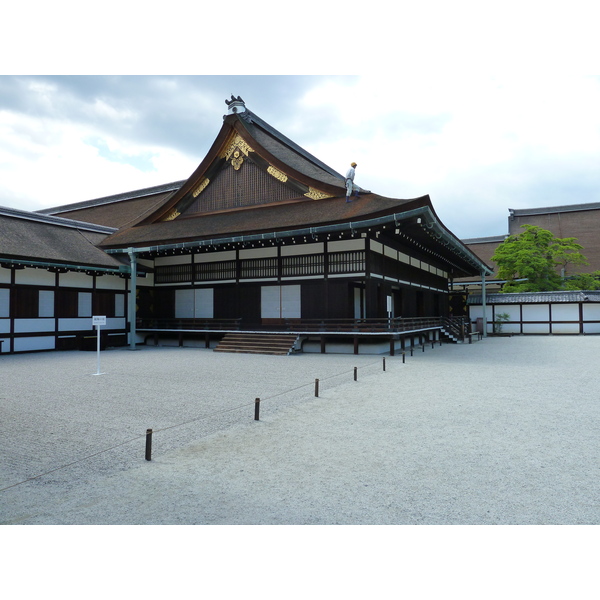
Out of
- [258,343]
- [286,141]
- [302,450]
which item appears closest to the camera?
[302,450]

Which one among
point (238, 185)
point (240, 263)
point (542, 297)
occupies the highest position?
point (238, 185)

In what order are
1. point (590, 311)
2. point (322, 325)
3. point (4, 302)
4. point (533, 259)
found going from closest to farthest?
point (4, 302) → point (322, 325) → point (590, 311) → point (533, 259)

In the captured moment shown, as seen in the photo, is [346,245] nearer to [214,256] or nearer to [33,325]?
[214,256]

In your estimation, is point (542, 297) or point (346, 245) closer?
point (346, 245)

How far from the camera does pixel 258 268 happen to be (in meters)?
18.8

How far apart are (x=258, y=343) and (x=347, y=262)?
476cm

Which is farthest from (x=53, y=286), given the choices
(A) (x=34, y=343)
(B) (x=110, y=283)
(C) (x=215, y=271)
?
(C) (x=215, y=271)

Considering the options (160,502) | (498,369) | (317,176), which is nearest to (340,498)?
(160,502)

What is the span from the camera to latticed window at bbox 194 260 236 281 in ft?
64.2

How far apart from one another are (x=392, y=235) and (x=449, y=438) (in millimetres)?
13882

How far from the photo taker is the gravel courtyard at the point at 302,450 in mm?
3576

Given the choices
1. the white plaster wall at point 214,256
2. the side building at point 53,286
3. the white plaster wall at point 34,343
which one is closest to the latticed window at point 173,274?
the white plaster wall at point 214,256

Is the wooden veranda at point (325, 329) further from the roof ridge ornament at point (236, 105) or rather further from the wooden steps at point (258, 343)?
the roof ridge ornament at point (236, 105)

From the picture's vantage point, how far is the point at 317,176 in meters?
20.3
